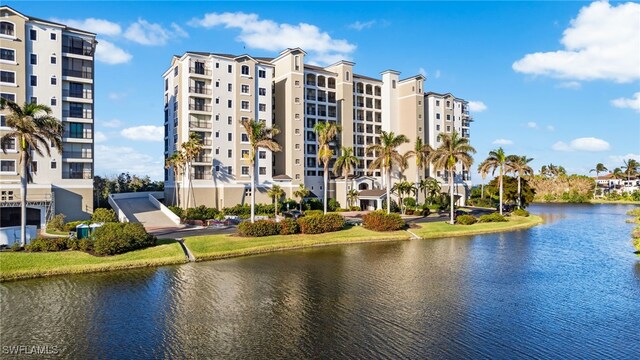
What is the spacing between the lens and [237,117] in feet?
234

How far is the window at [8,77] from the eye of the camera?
52656 millimetres

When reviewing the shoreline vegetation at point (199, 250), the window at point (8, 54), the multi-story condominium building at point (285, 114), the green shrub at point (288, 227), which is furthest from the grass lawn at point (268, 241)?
the window at point (8, 54)

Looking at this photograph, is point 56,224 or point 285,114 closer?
point 56,224

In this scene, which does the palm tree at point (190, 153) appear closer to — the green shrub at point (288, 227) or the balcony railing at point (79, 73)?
the balcony railing at point (79, 73)

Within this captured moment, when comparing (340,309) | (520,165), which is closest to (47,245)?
(340,309)

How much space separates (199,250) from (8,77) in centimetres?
3545

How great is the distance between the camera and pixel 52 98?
55.8m

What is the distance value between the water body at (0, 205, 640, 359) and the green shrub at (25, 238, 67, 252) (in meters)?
5.44

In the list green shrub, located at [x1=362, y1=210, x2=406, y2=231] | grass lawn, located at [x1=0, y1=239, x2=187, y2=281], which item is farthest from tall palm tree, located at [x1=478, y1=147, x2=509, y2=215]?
grass lawn, located at [x1=0, y1=239, x2=187, y2=281]

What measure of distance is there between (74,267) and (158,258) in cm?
630

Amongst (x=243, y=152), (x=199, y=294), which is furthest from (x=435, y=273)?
(x=243, y=152)

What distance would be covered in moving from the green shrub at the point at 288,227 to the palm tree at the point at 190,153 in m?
22.2

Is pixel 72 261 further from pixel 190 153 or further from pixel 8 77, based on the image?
pixel 8 77

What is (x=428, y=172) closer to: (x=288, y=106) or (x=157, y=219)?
(x=288, y=106)
